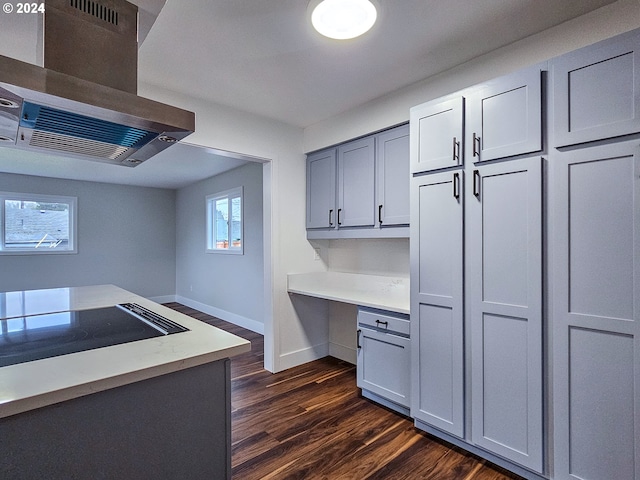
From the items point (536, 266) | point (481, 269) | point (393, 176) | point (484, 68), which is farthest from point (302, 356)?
point (484, 68)

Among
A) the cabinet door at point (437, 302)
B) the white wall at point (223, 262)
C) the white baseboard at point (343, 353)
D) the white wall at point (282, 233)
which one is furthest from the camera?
the white wall at point (223, 262)

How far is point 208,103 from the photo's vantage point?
9.25ft

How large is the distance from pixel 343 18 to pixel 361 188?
143cm

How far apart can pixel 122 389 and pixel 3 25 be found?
2.07m

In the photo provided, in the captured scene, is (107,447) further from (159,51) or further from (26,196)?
(26,196)

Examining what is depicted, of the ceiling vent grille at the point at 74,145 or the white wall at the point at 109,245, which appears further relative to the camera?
the white wall at the point at 109,245

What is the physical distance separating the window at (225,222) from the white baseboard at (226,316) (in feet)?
3.25

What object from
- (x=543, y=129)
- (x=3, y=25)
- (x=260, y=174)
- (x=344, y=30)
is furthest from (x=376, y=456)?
(x=260, y=174)

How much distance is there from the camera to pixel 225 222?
5512 mm

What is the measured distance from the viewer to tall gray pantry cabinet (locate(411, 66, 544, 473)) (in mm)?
1732

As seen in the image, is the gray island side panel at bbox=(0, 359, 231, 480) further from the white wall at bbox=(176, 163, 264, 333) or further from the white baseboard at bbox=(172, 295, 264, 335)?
the white baseboard at bbox=(172, 295, 264, 335)

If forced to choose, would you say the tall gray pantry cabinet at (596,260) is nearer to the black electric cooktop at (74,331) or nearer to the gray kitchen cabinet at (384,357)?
the gray kitchen cabinet at (384,357)

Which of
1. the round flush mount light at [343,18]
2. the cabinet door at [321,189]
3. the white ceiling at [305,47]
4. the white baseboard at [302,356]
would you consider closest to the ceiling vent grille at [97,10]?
the white ceiling at [305,47]

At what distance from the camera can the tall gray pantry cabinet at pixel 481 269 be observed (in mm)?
1732
